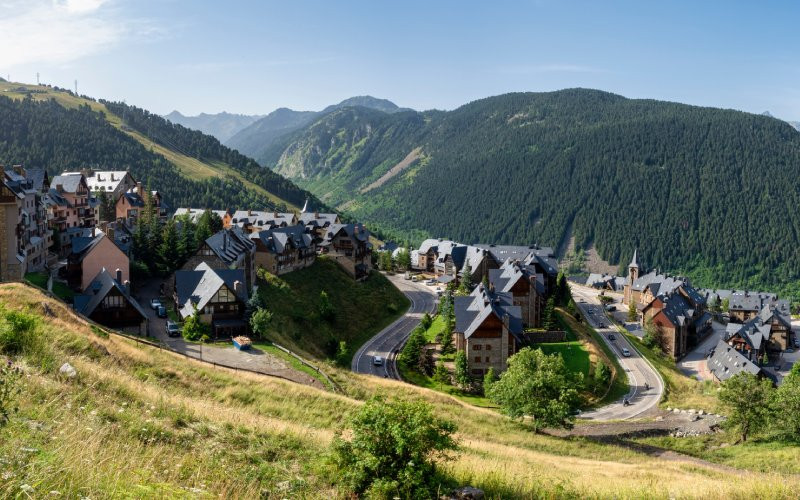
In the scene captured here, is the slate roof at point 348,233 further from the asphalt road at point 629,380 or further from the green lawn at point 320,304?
the asphalt road at point 629,380

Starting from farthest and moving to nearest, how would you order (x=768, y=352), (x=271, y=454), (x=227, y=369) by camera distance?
1. (x=768, y=352)
2. (x=227, y=369)
3. (x=271, y=454)

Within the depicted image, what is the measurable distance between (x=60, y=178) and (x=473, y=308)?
71.9m

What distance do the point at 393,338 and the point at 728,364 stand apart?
5082 centimetres

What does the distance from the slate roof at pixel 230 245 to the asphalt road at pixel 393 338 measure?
19262 mm

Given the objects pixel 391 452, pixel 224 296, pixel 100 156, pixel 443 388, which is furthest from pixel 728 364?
pixel 100 156

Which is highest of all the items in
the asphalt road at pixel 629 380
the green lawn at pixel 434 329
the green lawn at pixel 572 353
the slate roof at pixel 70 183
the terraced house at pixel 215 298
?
the slate roof at pixel 70 183

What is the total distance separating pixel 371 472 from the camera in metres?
14.1

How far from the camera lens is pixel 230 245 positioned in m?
70.0

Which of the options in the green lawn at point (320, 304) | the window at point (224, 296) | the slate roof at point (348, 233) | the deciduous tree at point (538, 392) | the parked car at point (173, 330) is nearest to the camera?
the deciduous tree at point (538, 392)

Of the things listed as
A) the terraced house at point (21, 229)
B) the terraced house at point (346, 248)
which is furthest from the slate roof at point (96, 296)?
the terraced house at point (346, 248)

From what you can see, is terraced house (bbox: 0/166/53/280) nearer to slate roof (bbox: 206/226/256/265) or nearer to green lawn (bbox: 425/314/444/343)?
slate roof (bbox: 206/226/256/265)

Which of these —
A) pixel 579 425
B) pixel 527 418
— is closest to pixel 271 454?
pixel 527 418

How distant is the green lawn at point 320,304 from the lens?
64750mm

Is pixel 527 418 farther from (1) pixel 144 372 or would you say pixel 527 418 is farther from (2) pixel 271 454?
(2) pixel 271 454
